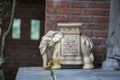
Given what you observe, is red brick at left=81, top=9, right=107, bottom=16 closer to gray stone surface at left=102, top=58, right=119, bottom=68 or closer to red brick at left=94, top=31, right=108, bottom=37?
red brick at left=94, top=31, right=108, bottom=37

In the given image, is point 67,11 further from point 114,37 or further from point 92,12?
point 114,37

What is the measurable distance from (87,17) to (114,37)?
37 centimetres

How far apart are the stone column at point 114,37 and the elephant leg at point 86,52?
0.78 ft

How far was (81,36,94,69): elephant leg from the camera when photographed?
140 inches

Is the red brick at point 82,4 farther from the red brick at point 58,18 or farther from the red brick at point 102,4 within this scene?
the red brick at point 58,18

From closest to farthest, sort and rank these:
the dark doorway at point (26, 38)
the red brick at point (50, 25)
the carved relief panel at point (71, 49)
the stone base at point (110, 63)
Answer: the carved relief panel at point (71, 49), the stone base at point (110, 63), the red brick at point (50, 25), the dark doorway at point (26, 38)

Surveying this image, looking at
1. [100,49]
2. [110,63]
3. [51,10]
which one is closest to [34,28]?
[51,10]

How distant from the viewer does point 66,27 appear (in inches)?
142

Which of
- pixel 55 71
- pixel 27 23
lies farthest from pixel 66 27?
pixel 27 23

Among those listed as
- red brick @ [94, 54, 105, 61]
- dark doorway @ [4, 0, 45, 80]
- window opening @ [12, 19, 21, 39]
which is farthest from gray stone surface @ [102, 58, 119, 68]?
window opening @ [12, 19, 21, 39]

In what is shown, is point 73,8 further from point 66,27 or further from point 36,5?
point 36,5

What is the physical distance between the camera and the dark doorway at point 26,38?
6.12 meters

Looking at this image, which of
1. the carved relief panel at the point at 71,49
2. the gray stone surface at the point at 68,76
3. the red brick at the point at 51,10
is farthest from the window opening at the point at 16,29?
the gray stone surface at the point at 68,76

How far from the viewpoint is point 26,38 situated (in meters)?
6.16
